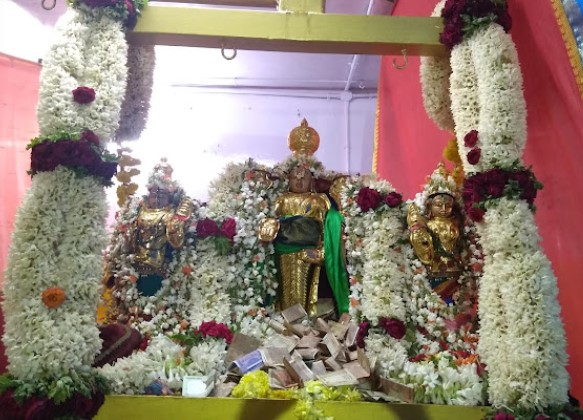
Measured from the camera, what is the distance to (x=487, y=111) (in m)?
3.38

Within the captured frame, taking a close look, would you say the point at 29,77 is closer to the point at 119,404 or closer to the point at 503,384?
the point at 119,404

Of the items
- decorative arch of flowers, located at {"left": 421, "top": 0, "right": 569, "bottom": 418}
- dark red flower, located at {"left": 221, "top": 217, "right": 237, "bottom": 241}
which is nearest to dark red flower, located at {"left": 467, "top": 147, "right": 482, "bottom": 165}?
decorative arch of flowers, located at {"left": 421, "top": 0, "right": 569, "bottom": 418}

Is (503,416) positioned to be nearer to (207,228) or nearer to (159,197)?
(207,228)

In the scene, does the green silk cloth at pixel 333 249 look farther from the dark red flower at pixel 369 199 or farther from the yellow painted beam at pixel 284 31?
the yellow painted beam at pixel 284 31

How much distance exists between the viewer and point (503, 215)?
3123 millimetres

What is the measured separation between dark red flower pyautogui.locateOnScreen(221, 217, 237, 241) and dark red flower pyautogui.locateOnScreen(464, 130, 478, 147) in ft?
5.25

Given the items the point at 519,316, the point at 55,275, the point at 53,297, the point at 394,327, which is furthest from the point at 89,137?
the point at 519,316

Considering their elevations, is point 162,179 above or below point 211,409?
above

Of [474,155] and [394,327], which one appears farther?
[394,327]

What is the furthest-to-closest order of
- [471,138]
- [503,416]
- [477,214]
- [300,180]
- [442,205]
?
[300,180] < [442,205] < [471,138] < [477,214] < [503,416]

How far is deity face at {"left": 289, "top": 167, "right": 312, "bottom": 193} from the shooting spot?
4469 millimetres

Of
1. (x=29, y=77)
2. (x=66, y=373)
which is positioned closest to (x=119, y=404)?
(x=66, y=373)

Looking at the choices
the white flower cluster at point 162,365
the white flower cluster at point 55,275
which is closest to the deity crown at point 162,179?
the white flower cluster at point 55,275

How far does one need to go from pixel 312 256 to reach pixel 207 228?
77cm
